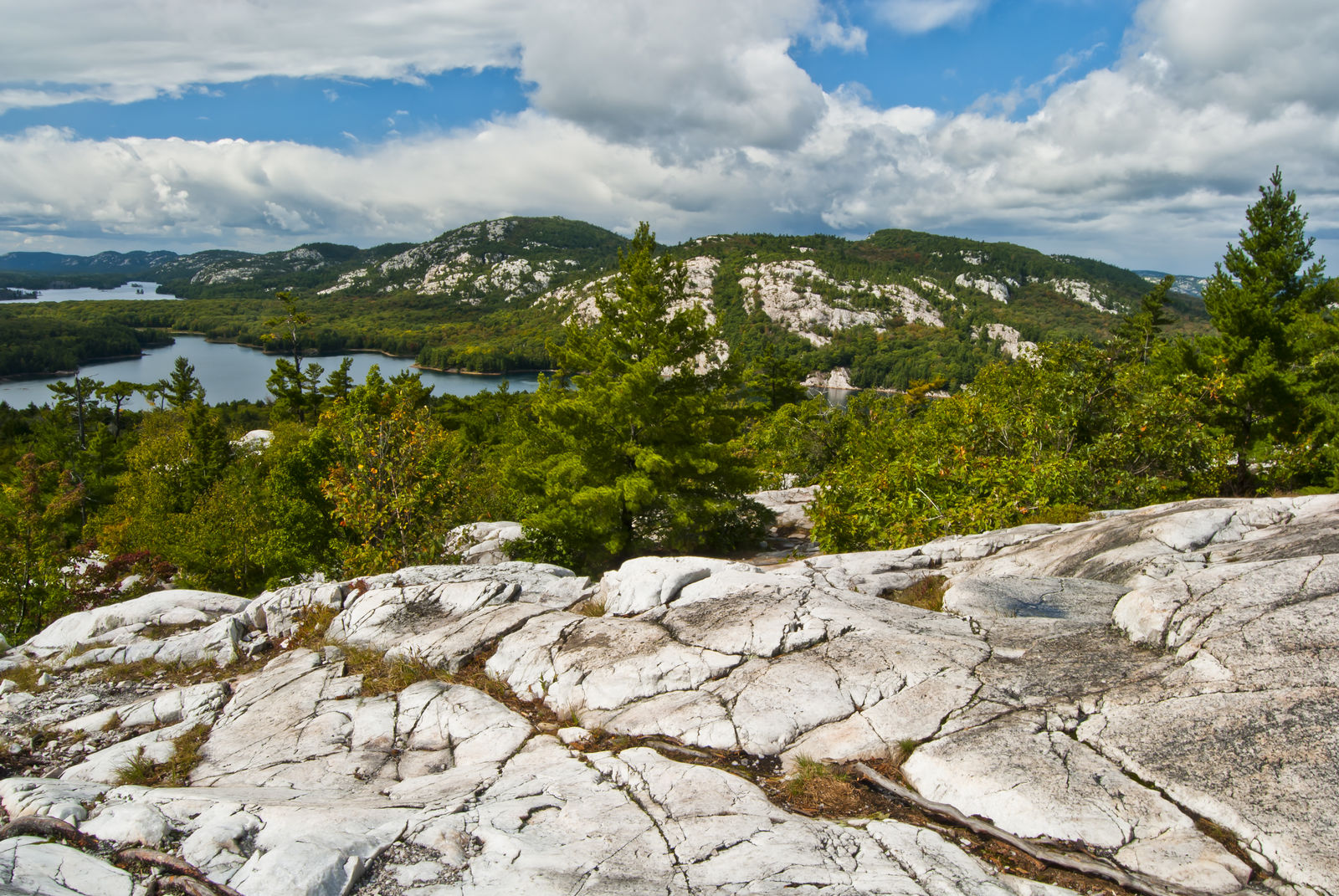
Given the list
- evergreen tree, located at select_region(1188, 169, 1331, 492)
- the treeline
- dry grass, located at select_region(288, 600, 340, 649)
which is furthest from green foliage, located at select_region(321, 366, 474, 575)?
the treeline

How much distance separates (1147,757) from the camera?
18.0 ft

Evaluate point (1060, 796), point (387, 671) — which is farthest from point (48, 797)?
point (1060, 796)

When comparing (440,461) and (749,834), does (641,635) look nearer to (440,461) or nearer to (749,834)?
(749,834)

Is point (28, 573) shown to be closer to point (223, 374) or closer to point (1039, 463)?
point (1039, 463)

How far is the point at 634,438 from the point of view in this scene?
19344mm

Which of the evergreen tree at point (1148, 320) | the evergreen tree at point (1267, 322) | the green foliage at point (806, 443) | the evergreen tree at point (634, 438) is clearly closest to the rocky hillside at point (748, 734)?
the evergreen tree at point (634, 438)

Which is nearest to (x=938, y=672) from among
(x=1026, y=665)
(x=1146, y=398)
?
(x=1026, y=665)

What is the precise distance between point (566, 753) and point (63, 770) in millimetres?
6456

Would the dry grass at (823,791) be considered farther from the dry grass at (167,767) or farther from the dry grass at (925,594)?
the dry grass at (167,767)

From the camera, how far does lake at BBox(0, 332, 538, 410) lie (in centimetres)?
11500

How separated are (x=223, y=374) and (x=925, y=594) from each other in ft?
517

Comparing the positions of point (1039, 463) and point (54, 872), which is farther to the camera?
point (1039, 463)

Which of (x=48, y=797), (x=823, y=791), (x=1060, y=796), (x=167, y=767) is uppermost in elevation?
(x=1060, y=796)

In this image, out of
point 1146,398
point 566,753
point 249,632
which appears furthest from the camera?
point 1146,398
